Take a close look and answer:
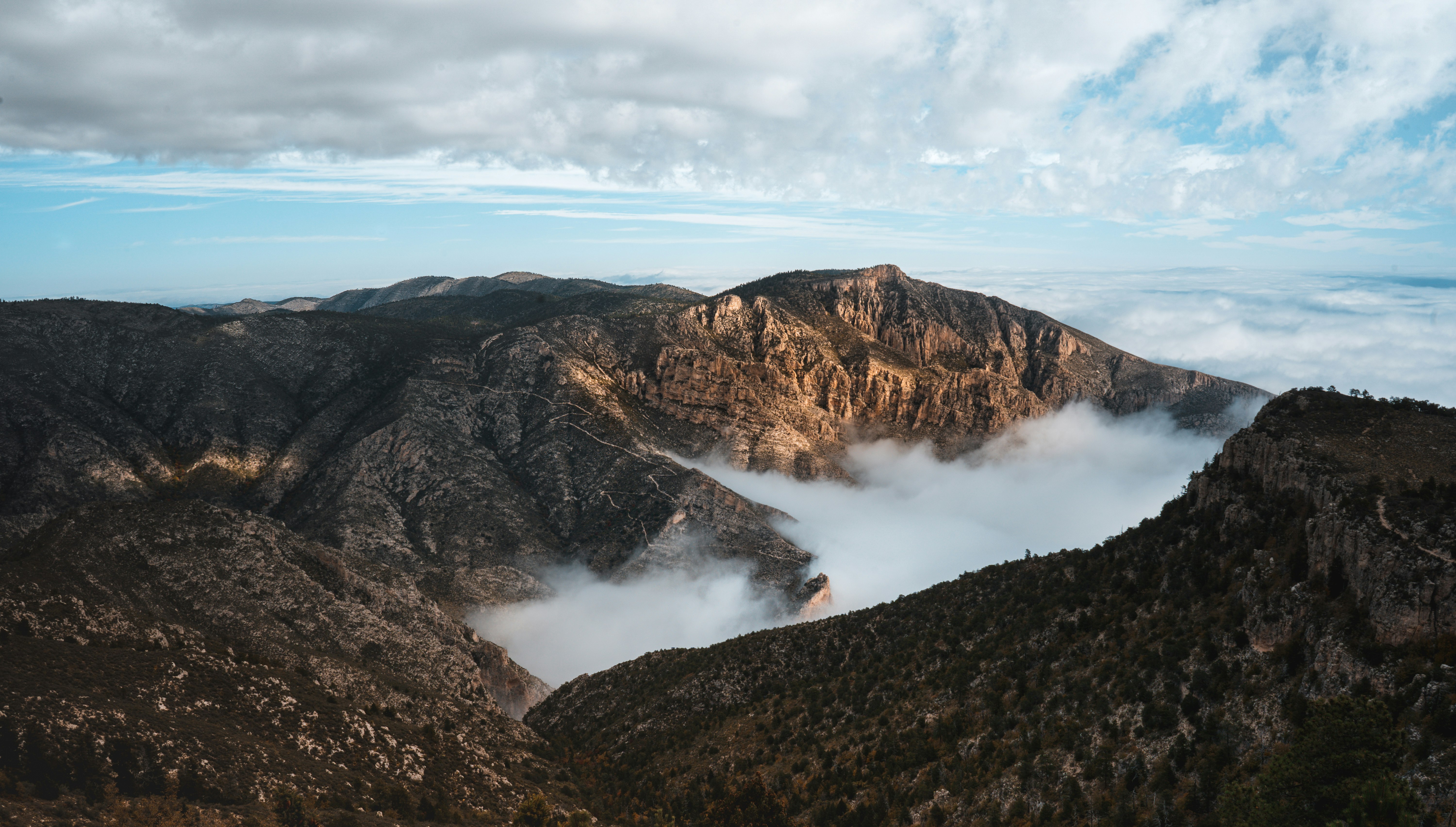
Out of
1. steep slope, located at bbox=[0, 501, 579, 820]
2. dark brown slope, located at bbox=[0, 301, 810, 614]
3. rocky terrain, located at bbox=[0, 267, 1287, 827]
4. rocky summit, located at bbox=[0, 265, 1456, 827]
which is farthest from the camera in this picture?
dark brown slope, located at bbox=[0, 301, 810, 614]

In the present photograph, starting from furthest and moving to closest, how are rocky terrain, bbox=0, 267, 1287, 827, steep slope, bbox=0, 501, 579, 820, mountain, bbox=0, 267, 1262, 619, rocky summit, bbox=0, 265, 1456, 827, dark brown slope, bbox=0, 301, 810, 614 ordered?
mountain, bbox=0, 267, 1262, 619 → dark brown slope, bbox=0, 301, 810, 614 → rocky terrain, bbox=0, 267, 1287, 827 → steep slope, bbox=0, 501, 579, 820 → rocky summit, bbox=0, 265, 1456, 827

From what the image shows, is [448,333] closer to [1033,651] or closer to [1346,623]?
[1033,651]

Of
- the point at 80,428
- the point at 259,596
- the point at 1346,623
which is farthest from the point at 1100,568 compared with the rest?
the point at 80,428

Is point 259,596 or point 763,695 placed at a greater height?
point 259,596

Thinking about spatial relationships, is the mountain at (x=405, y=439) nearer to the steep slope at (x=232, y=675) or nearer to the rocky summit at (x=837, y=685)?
the rocky summit at (x=837, y=685)

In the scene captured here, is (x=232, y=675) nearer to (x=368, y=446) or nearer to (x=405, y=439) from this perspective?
(x=368, y=446)

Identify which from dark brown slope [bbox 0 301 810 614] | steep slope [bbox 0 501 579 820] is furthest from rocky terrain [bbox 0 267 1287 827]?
dark brown slope [bbox 0 301 810 614]

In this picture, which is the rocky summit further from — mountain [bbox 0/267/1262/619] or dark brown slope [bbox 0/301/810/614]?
mountain [bbox 0/267/1262/619]
